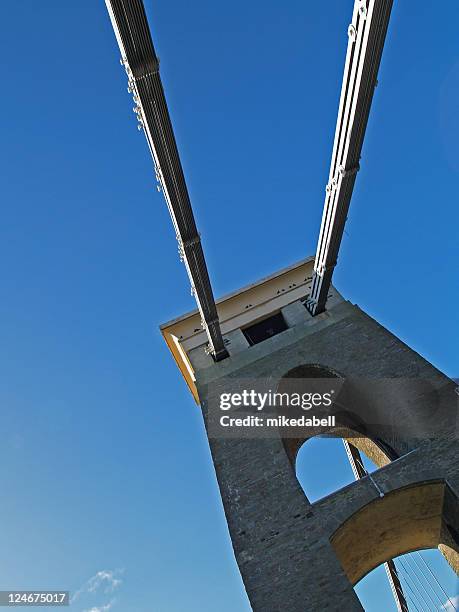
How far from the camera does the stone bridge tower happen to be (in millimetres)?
9719

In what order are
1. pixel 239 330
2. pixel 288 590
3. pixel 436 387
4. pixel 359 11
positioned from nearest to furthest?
pixel 359 11, pixel 288 590, pixel 436 387, pixel 239 330

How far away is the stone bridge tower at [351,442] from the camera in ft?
31.9

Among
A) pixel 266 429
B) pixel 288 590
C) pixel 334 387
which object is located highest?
pixel 334 387

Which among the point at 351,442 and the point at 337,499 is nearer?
the point at 337,499

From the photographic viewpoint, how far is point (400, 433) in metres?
12.5

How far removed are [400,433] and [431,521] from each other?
7.95 feet

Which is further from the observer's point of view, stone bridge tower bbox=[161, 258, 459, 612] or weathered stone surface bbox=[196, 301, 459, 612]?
stone bridge tower bbox=[161, 258, 459, 612]

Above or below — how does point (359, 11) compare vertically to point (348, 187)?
below

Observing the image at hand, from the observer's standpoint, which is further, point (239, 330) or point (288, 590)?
point (239, 330)

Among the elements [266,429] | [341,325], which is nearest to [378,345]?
[341,325]

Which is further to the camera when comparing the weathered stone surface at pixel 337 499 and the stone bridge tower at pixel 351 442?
the stone bridge tower at pixel 351 442

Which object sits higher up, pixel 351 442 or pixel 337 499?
pixel 351 442

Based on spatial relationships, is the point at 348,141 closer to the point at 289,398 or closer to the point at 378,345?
the point at 378,345

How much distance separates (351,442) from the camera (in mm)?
17188
